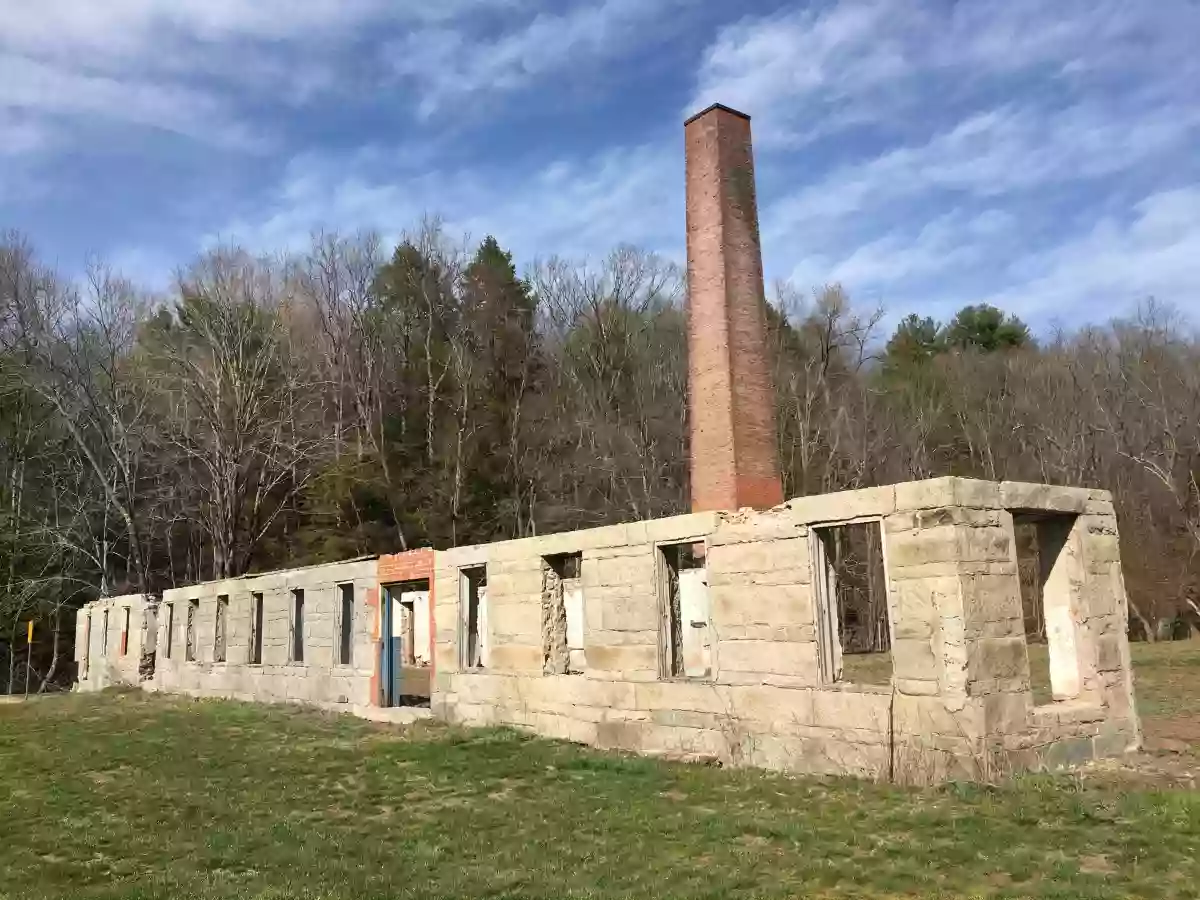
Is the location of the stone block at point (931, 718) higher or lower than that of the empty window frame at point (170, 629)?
lower

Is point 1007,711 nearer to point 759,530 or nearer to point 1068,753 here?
point 1068,753

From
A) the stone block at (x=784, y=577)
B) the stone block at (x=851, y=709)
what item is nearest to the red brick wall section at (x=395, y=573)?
the stone block at (x=784, y=577)

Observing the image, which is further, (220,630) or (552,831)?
(220,630)

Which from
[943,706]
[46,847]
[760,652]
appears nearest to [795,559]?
[760,652]

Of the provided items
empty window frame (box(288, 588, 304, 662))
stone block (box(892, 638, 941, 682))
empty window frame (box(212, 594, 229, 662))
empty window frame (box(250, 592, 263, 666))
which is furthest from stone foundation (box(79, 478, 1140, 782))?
empty window frame (box(212, 594, 229, 662))

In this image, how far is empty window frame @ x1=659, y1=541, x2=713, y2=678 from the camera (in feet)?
37.6

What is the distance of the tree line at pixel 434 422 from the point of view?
32688 millimetres

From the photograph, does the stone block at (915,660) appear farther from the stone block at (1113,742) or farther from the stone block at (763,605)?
the stone block at (1113,742)

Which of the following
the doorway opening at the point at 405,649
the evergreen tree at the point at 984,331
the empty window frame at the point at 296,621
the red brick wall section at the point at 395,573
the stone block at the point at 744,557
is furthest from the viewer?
the evergreen tree at the point at 984,331

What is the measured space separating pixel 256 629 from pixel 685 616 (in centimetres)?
1004

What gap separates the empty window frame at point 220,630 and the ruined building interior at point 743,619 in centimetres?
150

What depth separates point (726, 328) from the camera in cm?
1612

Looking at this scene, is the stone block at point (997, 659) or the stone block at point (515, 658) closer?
the stone block at point (997, 659)

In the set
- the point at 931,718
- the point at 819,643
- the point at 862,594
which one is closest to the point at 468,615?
the point at 819,643
